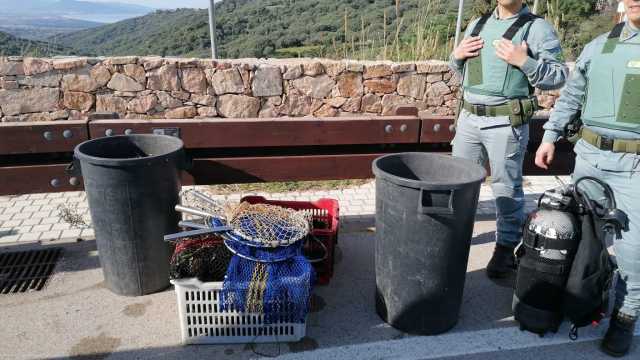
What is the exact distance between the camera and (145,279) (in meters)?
3.40

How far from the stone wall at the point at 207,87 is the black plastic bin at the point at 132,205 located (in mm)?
3973

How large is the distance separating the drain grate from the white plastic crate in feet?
4.52

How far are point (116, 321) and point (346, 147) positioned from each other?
2145mm

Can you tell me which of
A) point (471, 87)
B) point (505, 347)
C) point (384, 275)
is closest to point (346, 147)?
point (471, 87)

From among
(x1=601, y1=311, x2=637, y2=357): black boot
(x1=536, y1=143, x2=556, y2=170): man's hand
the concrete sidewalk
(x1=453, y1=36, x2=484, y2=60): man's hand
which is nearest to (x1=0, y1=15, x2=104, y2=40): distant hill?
the concrete sidewalk

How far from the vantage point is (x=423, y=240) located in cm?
285

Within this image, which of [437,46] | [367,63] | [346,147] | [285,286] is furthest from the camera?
[437,46]

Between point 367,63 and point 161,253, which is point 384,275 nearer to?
point 161,253

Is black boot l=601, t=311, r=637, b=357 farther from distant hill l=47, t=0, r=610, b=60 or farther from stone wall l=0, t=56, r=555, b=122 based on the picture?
distant hill l=47, t=0, r=610, b=60

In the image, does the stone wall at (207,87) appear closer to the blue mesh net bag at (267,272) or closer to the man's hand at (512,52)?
the man's hand at (512,52)

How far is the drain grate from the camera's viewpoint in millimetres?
3576

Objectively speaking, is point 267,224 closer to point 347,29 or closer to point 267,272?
point 267,272

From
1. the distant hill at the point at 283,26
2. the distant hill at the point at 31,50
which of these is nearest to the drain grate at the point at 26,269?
the distant hill at the point at 31,50

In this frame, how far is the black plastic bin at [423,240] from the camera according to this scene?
276 centimetres
